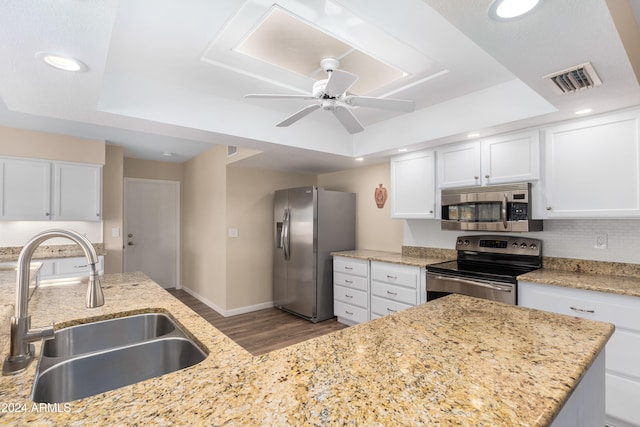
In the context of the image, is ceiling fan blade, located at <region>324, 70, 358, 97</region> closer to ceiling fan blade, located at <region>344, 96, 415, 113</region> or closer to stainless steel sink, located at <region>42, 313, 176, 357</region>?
ceiling fan blade, located at <region>344, 96, 415, 113</region>

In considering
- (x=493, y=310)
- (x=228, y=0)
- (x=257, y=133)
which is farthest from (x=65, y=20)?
(x=493, y=310)

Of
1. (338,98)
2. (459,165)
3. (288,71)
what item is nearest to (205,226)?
(288,71)

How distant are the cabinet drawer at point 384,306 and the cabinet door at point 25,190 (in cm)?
387

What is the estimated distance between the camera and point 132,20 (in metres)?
1.71

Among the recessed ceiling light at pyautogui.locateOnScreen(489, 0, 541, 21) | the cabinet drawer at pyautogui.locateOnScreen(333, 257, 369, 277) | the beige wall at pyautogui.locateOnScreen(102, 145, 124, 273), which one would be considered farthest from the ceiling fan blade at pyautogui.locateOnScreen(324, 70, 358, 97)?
the beige wall at pyautogui.locateOnScreen(102, 145, 124, 273)

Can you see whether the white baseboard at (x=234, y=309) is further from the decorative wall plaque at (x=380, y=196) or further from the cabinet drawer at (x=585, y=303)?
the cabinet drawer at (x=585, y=303)

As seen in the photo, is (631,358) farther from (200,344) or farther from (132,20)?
(132,20)

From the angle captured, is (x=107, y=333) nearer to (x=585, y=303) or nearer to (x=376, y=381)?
(x=376, y=381)

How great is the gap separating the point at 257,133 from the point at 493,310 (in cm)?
242

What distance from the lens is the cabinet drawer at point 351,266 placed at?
12.1 ft

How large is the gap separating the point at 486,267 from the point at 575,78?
1.71m

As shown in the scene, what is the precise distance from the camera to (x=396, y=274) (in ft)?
11.0

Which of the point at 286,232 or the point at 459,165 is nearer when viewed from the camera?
the point at 459,165

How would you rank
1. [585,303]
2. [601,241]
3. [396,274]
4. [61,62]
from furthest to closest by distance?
[396,274]
[601,241]
[585,303]
[61,62]
